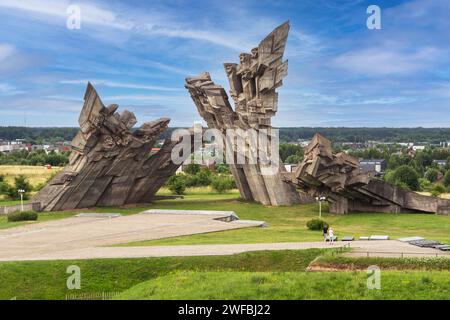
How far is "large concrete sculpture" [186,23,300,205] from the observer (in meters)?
41.7

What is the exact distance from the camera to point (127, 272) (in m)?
20.2

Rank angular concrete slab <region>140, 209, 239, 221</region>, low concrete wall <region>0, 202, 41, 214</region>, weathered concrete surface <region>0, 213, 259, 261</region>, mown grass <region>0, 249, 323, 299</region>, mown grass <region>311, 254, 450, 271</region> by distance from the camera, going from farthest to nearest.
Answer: low concrete wall <region>0, 202, 41, 214</region> → angular concrete slab <region>140, 209, 239, 221</region> → weathered concrete surface <region>0, 213, 259, 261</region> → mown grass <region>0, 249, 323, 299</region> → mown grass <region>311, 254, 450, 271</region>

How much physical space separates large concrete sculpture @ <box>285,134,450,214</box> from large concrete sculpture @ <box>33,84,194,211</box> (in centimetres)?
1113

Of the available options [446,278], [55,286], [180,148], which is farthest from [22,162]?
[446,278]

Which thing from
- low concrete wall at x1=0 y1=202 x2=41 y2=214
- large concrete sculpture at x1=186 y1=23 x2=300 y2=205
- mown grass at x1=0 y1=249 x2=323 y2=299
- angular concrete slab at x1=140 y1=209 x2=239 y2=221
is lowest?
mown grass at x1=0 y1=249 x2=323 y2=299

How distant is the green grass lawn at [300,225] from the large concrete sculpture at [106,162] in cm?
348

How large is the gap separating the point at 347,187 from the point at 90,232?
17.5m

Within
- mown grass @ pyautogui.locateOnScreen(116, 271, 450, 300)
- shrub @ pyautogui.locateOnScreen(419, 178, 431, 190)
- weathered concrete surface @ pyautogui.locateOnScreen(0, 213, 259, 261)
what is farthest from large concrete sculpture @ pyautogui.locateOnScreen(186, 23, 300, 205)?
shrub @ pyautogui.locateOnScreen(419, 178, 431, 190)

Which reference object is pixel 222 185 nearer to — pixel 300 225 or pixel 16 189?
pixel 16 189

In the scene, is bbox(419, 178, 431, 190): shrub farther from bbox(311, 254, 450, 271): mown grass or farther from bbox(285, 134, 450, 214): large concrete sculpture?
bbox(311, 254, 450, 271): mown grass

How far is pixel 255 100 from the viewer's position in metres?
42.5

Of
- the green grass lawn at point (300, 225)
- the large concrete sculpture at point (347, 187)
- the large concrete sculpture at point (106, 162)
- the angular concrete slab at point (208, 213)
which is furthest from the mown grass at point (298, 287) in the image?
the large concrete sculpture at point (106, 162)

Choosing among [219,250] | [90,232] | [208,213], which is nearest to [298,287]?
[219,250]

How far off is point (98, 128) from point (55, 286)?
69.0ft
